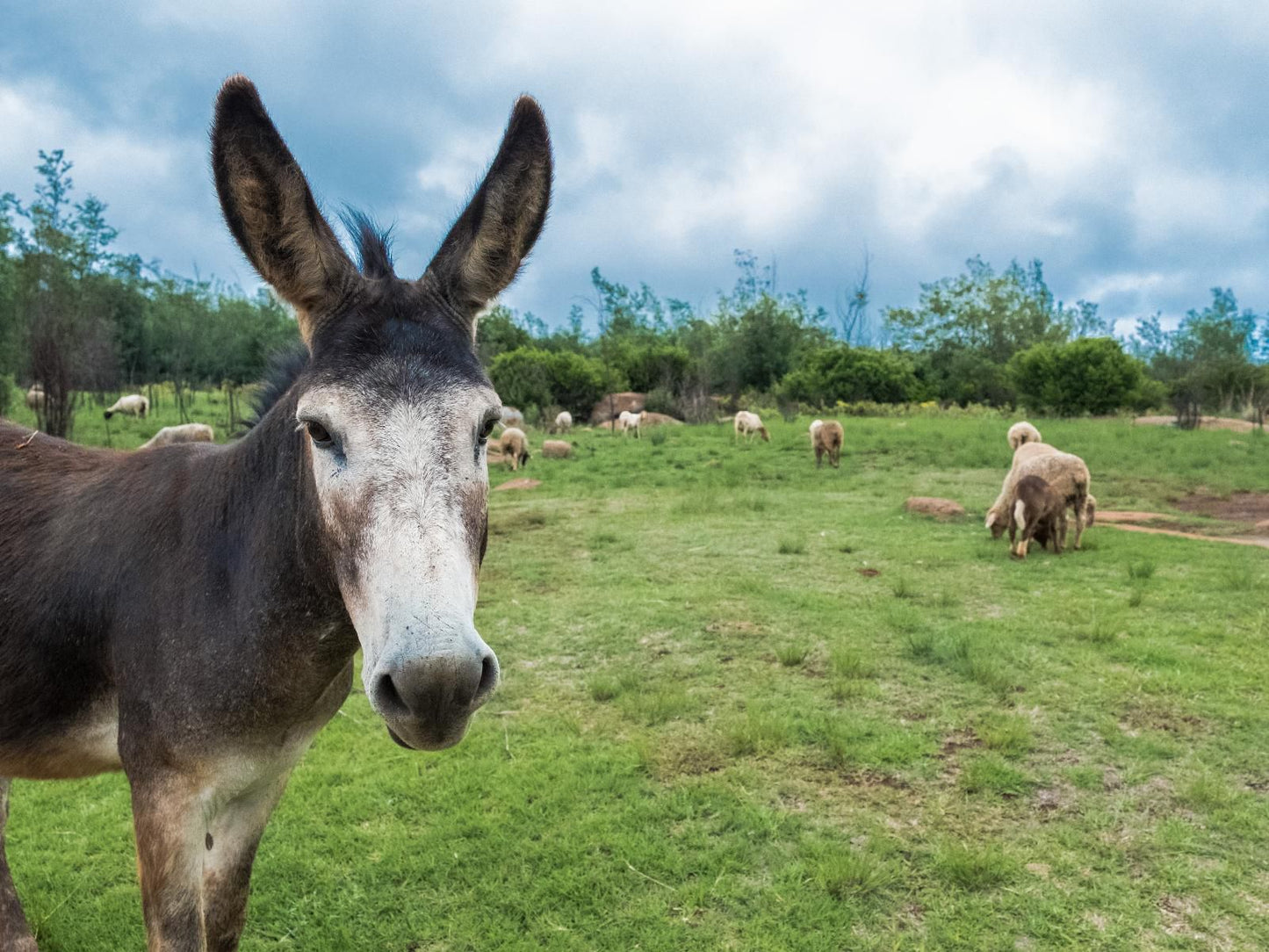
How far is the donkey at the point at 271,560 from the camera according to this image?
1640 millimetres

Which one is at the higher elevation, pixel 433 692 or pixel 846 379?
pixel 846 379

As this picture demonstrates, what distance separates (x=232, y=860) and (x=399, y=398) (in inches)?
70.2

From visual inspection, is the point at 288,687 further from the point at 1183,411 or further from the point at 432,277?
the point at 1183,411

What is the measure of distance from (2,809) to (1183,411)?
33.3 m

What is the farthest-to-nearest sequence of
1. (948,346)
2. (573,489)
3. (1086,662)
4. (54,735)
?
(948,346) → (573,489) → (1086,662) → (54,735)

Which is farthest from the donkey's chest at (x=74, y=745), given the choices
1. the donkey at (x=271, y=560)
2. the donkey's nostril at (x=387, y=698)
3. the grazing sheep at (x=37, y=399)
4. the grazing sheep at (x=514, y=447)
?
the grazing sheep at (x=37, y=399)

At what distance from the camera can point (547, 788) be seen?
4.05m

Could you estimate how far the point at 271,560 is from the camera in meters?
2.10

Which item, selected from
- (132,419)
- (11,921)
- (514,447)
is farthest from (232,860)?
(132,419)

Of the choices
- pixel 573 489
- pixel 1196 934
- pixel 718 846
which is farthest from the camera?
pixel 573 489

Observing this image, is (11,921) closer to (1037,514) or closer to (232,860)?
(232,860)

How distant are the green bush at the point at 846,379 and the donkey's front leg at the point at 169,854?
41140 millimetres

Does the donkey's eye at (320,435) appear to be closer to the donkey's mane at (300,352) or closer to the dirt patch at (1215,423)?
the donkey's mane at (300,352)

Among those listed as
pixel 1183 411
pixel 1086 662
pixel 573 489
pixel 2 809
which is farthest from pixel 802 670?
pixel 1183 411
